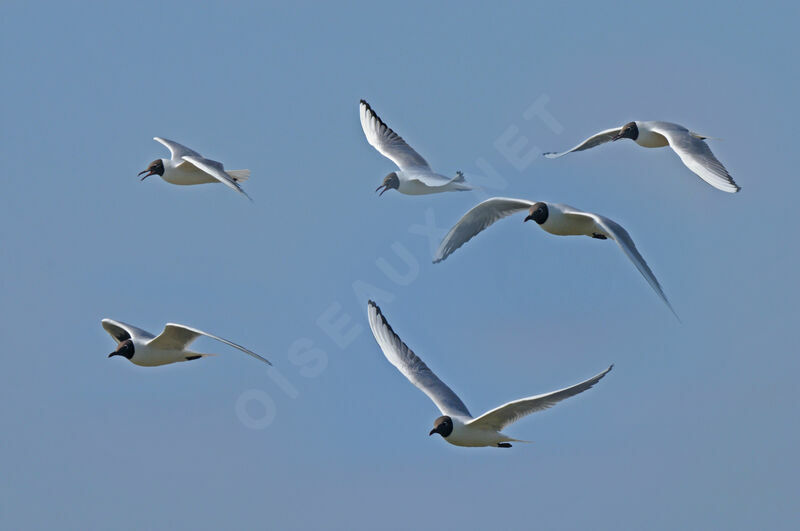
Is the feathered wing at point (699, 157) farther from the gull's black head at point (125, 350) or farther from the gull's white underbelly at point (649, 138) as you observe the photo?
the gull's black head at point (125, 350)

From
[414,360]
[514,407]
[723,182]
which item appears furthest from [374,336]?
[723,182]

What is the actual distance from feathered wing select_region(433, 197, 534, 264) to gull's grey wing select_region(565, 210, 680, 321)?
1.82 m

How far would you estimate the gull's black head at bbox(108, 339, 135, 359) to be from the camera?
727 inches

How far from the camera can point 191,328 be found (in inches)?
663

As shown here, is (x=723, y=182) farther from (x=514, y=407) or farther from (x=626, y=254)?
(x=514, y=407)

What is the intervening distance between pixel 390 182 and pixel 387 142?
1294 millimetres

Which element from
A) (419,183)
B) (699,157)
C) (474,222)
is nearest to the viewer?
(699,157)

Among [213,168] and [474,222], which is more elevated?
[213,168]

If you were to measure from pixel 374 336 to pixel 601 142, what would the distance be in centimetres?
422

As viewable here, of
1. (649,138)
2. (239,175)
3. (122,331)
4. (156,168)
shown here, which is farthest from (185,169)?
(649,138)

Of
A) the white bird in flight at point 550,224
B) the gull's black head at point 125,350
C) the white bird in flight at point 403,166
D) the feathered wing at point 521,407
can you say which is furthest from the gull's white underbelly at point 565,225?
the gull's black head at point 125,350

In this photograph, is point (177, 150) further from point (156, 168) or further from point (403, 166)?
point (403, 166)

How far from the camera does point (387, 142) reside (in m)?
22.1

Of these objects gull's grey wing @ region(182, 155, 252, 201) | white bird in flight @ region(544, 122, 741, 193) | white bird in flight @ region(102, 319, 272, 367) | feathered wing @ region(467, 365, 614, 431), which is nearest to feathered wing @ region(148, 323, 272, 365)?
Answer: white bird in flight @ region(102, 319, 272, 367)
